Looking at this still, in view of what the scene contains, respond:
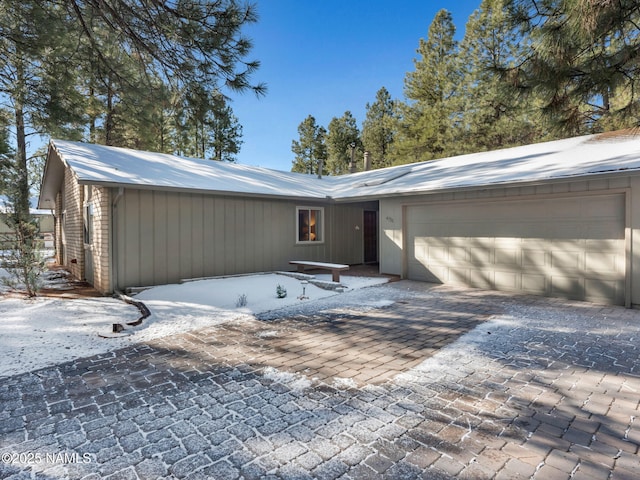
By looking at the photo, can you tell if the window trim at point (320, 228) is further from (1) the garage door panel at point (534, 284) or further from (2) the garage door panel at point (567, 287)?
(2) the garage door panel at point (567, 287)

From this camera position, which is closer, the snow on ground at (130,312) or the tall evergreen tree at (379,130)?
the snow on ground at (130,312)

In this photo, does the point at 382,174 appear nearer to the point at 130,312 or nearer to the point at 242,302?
the point at 242,302

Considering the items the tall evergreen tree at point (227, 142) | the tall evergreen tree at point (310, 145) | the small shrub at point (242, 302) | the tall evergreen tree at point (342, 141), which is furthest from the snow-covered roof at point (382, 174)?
the tall evergreen tree at point (310, 145)

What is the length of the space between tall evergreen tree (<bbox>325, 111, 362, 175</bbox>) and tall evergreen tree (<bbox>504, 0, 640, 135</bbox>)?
2291cm

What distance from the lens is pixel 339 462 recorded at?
208cm

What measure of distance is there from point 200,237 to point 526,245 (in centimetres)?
735

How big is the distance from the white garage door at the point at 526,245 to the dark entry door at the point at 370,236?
11.6 feet

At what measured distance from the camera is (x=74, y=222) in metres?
10.1

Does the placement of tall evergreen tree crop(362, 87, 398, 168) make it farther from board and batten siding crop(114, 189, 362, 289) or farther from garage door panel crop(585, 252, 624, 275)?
garage door panel crop(585, 252, 624, 275)

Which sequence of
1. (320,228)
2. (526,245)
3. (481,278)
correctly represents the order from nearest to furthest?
(526,245) < (481,278) < (320,228)

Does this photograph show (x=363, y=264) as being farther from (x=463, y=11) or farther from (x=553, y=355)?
(x=463, y=11)

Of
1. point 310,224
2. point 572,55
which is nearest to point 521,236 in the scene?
point 572,55

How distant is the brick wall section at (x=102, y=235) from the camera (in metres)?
7.15

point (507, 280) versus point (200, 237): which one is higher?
point (200, 237)
